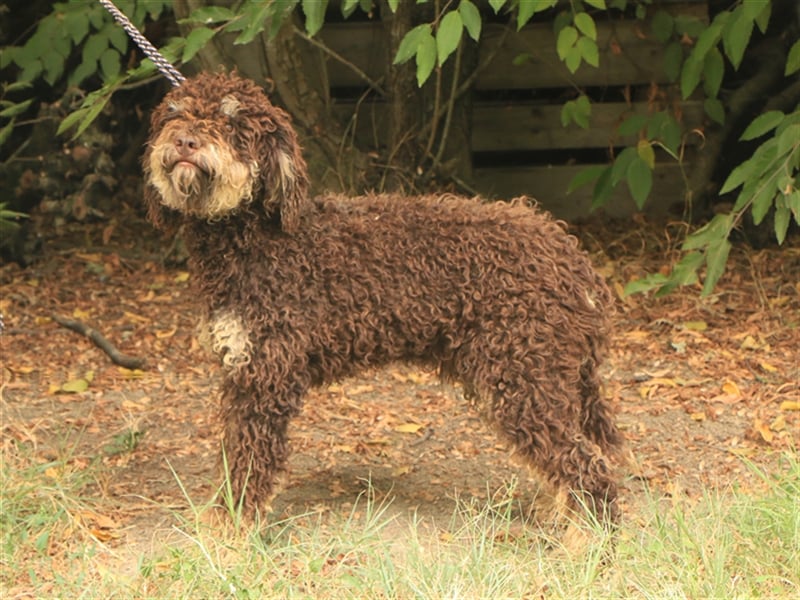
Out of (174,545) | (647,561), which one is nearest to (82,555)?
(174,545)

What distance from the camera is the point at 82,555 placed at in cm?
382

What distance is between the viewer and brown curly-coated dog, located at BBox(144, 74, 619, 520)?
12.7ft

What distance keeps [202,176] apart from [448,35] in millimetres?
1073

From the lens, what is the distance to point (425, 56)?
4258 mm

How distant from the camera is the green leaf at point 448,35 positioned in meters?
4.19

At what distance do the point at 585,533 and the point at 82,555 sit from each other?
157cm

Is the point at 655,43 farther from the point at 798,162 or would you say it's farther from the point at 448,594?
the point at 448,594

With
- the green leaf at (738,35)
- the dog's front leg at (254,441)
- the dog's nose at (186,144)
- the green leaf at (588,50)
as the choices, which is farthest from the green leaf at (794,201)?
the dog's nose at (186,144)

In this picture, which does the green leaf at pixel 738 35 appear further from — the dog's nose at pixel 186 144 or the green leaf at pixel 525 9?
the dog's nose at pixel 186 144

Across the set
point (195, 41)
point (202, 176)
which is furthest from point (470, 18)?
point (202, 176)

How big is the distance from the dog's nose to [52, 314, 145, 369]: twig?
227cm

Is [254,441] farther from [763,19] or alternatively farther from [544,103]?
[544,103]

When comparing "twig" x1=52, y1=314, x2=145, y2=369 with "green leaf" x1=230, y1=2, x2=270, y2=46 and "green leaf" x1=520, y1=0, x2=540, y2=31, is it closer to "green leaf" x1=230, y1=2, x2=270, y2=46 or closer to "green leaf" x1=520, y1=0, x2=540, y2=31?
"green leaf" x1=230, y1=2, x2=270, y2=46

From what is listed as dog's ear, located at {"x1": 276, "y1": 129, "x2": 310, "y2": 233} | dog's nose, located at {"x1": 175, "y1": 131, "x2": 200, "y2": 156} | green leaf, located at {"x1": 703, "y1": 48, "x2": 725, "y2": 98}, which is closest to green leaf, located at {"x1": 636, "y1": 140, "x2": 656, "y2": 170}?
green leaf, located at {"x1": 703, "y1": 48, "x2": 725, "y2": 98}
